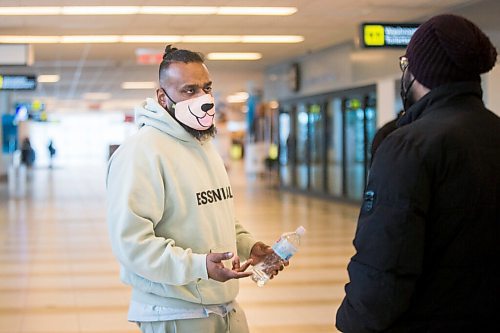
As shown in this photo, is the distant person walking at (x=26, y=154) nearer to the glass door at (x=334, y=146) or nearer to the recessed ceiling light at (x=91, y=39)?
the glass door at (x=334, y=146)

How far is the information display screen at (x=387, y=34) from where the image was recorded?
423 inches

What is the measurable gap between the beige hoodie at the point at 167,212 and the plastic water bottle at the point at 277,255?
11cm

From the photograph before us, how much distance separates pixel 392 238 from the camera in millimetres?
1813

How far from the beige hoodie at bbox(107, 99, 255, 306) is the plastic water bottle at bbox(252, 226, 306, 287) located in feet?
0.36

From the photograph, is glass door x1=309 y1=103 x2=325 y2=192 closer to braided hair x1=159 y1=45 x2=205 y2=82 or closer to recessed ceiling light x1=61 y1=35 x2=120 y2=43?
recessed ceiling light x1=61 y1=35 x2=120 y2=43

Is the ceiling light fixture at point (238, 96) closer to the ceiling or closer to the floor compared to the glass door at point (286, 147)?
closer to the ceiling

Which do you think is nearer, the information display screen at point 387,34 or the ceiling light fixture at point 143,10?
the information display screen at point 387,34

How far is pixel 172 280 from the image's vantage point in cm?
246

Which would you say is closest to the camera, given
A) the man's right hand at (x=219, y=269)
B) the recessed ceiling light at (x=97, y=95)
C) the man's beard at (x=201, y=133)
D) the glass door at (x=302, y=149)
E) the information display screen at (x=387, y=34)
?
the man's right hand at (x=219, y=269)

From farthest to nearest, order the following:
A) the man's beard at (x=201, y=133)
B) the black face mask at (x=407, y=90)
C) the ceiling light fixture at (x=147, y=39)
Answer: the ceiling light fixture at (x=147, y=39), the man's beard at (x=201, y=133), the black face mask at (x=407, y=90)

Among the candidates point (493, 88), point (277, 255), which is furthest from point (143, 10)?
point (277, 255)

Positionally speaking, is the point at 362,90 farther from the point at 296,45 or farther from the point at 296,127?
the point at 296,127

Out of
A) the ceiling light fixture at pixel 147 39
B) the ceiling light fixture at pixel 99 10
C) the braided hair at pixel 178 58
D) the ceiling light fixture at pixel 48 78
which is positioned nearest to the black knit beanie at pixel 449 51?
the braided hair at pixel 178 58

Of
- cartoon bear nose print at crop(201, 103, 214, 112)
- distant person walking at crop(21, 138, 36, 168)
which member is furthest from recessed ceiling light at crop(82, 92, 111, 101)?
cartoon bear nose print at crop(201, 103, 214, 112)
